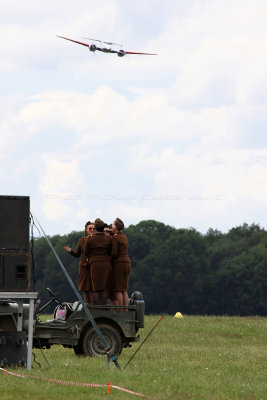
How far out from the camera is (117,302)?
17.7 m

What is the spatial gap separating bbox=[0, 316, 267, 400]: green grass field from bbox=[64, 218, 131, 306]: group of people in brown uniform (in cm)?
124

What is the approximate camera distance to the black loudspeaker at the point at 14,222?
14.5m

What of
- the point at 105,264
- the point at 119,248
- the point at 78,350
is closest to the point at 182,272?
the point at 119,248

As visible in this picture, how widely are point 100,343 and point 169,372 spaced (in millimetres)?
2995

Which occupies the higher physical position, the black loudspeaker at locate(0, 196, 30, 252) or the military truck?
the black loudspeaker at locate(0, 196, 30, 252)

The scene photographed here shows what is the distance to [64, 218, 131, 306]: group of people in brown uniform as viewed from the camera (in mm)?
17625

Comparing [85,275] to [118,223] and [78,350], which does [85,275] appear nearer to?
[118,223]

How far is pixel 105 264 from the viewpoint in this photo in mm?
17656

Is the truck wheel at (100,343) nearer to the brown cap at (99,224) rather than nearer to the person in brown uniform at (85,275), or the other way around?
the person in brown uniform at (85,275)

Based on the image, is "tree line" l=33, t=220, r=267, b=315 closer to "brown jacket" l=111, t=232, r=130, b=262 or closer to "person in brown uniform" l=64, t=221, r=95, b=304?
"person in brown uniform" l=64, t=221, r=95, b=304

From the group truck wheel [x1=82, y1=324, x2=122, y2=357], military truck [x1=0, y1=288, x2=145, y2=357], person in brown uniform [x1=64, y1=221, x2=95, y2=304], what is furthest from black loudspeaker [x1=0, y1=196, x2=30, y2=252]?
person in brown uniform [x1=64, y1=221, x2=95, y2=304]

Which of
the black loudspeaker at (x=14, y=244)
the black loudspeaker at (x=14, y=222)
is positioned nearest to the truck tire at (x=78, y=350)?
the black loudspeaker at (x=14, y=244)

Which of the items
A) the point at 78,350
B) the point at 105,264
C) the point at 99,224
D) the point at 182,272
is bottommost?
the point at 78,350

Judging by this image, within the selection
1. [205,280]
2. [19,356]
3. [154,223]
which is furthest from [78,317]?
[154,223]
